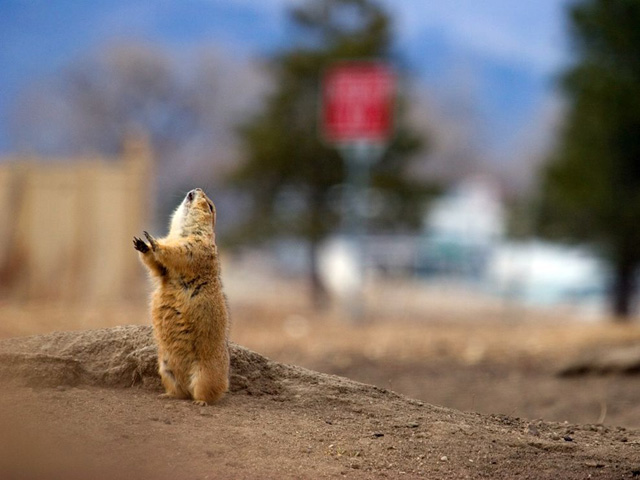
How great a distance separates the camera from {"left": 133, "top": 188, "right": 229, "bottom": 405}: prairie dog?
19.3ft

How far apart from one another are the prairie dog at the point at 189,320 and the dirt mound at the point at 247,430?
6.1 inches

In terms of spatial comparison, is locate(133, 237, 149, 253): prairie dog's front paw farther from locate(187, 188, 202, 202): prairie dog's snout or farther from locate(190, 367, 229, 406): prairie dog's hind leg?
locate(190, 367, 229, 406): prairie dog's hind leg

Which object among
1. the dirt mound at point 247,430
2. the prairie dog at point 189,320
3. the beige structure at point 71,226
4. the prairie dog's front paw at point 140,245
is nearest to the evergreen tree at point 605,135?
the beige structure at point 71,226

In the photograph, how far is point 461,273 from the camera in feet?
127

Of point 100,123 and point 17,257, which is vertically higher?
point 100,123

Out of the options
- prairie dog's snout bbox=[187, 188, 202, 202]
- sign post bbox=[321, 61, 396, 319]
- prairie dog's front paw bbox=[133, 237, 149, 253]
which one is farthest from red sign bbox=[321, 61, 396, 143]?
prairie dog's front paw bbox=[133, 237, 149, 253]

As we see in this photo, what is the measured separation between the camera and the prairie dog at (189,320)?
5.88 metres

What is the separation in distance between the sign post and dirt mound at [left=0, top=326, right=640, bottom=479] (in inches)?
549

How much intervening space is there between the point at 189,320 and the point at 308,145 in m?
18.8

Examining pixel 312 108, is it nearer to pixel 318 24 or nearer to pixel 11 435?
pixel 318 24

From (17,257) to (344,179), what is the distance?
9.10 meters

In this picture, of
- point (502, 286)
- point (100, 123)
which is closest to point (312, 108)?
point (502, 286)

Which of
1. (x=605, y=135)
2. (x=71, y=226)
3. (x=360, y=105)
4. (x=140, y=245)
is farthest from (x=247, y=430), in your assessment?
(x=605, y=135)

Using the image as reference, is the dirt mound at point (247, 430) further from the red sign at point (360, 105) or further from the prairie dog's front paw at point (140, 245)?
the red sign at point (360, 105)
